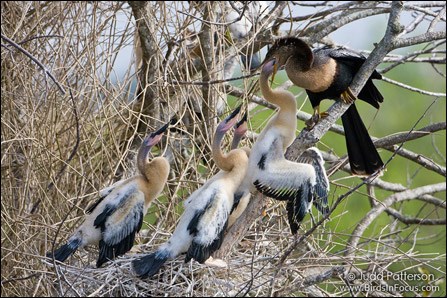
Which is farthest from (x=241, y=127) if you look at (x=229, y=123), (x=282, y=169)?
(x=282, y=169)

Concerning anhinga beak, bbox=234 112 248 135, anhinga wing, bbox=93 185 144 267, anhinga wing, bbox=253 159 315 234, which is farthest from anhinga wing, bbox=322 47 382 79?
anhinga wing, bbox=93 185 144 267

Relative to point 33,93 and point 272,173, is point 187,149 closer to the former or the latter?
point 33,93

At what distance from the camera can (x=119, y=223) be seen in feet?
11.7

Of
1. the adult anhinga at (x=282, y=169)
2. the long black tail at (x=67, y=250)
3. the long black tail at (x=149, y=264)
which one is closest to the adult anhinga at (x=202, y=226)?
the long black tail at (x=149, y=264)

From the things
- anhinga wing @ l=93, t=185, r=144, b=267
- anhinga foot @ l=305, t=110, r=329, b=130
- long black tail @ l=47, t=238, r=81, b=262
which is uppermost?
anhinga foot @ l=305, t=110, r=329, b=130

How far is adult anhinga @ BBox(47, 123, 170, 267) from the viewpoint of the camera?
3545mm

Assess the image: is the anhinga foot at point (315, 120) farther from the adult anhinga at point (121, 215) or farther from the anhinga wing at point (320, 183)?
the adult anhinga at point (121, 215)

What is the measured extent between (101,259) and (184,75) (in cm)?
141

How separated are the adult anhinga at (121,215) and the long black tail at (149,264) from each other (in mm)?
148

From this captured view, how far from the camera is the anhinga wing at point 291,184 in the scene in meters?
3.42

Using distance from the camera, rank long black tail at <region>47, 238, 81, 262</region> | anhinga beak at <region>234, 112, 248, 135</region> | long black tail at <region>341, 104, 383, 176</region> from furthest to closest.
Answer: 1. long black tail at <region>341, 104, 383, 176</region>
2. anhinga beak at <region>234, 112, 248, 135</region>
3. long black tail at <region>47, 238, 81, 262</region>

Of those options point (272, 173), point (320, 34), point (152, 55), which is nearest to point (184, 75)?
point (152, 55)

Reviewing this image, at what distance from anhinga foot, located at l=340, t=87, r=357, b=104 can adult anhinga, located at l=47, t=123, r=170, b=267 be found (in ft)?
2.32

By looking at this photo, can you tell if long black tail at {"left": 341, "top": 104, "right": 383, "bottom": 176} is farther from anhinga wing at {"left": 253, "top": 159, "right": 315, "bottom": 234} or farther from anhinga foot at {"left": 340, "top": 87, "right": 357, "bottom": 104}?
anhinga wing at {"left": 253, "top": 159, "right": 315, "bottom": 234}
